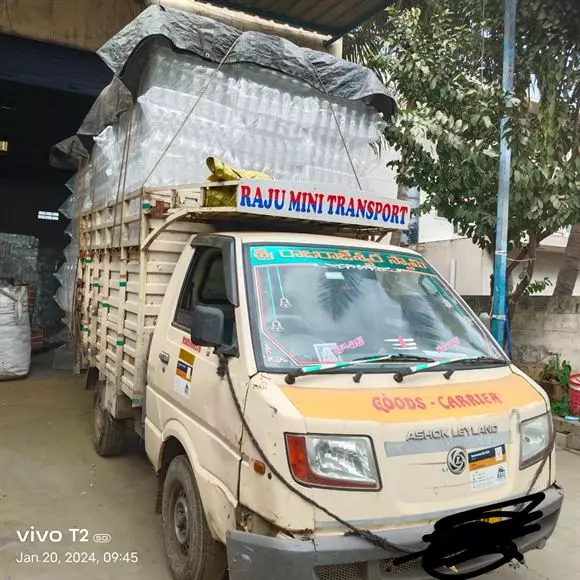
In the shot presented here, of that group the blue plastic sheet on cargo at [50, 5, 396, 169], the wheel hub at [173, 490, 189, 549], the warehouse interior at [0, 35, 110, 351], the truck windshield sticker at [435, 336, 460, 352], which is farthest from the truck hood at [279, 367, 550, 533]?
the warehouse interior at [0, 35, 110, 351]

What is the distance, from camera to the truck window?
11.3 feet

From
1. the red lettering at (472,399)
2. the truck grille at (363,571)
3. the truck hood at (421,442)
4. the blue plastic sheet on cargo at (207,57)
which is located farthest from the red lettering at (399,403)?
the blue plastic sheet on cargo at (207,57)

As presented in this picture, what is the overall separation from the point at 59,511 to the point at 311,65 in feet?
14.7

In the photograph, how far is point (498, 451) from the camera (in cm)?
263

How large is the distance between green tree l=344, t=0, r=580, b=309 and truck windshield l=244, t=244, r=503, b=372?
10.8 ft

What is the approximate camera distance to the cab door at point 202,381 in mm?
2713

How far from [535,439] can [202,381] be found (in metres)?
1.78

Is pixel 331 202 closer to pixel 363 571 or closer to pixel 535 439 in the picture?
pixel 535 439

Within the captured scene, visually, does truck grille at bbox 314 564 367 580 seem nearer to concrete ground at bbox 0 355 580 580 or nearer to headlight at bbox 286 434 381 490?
headlight at bbox 286 434 381 490

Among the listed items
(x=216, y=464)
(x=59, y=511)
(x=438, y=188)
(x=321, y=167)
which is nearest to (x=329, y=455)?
(x=216, y=464)

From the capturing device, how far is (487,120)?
238 inches

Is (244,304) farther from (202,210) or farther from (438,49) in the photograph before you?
(438,49)

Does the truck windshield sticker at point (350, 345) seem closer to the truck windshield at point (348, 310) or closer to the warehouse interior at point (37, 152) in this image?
the truck windshield at point (348, 310)
